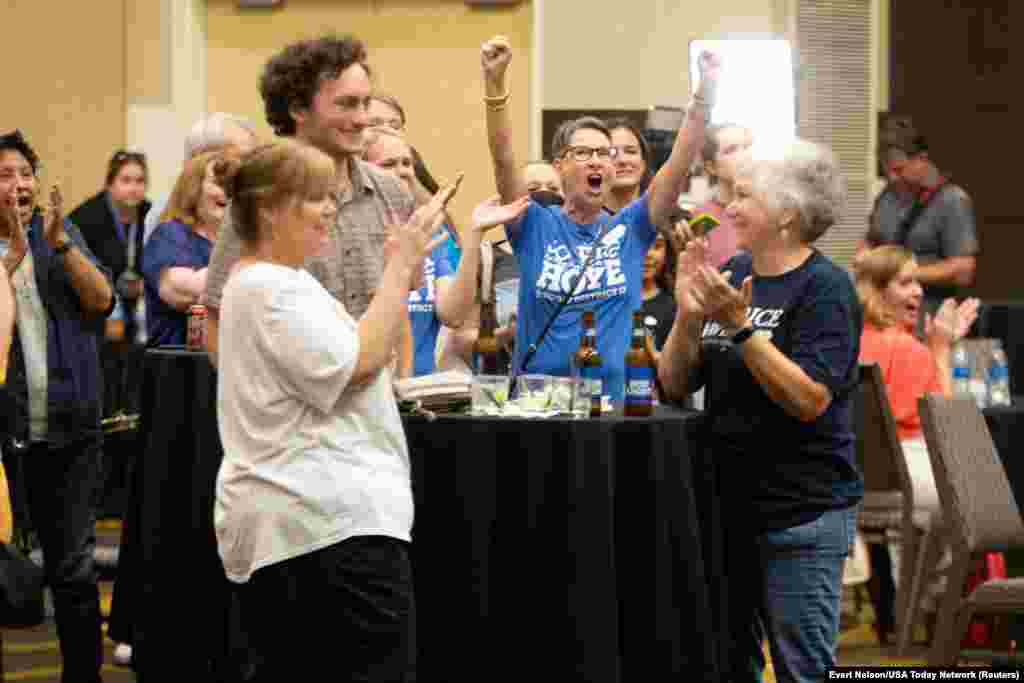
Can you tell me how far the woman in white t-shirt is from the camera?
3111 mm

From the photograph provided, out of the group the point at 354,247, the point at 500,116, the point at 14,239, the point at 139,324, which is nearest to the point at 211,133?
the point at 14,239

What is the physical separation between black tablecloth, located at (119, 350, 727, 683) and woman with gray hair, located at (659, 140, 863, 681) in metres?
0.13

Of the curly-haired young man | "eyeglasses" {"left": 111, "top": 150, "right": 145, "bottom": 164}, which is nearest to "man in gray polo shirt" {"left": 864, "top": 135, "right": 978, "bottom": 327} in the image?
"eyeglasses" {"left": 111, "top": 150, "right": 145, "bottom": 164}

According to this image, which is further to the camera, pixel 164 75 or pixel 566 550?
pixel 164 75

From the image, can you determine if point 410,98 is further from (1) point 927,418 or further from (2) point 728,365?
(2) point 728,365

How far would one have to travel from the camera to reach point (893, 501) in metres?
6.71

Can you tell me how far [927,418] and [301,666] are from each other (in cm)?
278

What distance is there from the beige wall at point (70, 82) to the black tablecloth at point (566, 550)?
7.23 m

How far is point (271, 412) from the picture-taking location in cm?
313

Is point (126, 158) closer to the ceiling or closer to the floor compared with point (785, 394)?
closer to the ceiling

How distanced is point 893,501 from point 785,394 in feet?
9.71

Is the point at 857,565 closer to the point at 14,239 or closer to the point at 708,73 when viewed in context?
the point at 708,73

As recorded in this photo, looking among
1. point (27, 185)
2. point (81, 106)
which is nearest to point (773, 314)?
point (27, 185)

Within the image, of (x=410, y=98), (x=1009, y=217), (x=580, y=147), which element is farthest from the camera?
(x=1009, y=217)
